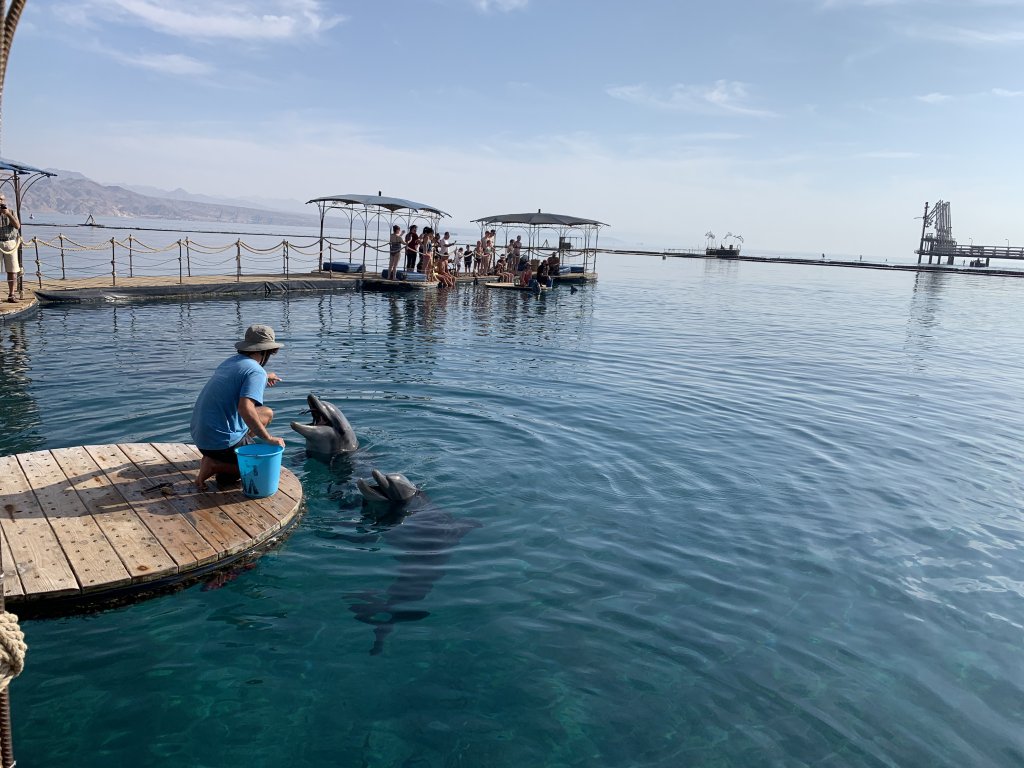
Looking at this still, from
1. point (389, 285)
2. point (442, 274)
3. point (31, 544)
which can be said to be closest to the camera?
point (31, 544)

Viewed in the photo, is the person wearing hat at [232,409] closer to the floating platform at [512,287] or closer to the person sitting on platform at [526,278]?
the floating platform at [512,287]

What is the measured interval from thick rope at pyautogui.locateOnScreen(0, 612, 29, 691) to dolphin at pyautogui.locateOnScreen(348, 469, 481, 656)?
2752mm

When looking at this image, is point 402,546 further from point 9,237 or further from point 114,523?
point 9,237

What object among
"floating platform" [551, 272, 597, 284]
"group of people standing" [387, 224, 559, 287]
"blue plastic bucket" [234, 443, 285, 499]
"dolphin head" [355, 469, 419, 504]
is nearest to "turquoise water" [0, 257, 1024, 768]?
"dolphin head" [355, 469, 419, 504]

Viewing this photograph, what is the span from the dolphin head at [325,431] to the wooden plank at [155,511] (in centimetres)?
204

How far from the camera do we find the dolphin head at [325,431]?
8.41 meters

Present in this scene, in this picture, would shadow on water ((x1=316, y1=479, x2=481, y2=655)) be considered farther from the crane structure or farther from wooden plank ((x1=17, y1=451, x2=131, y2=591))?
the crane structure

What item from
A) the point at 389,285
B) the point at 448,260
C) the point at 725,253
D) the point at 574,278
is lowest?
the point at 389,285

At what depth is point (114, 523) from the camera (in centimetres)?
566

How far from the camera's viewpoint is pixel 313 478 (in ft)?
26.3

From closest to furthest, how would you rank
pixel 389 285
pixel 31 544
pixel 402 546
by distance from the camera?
pixel 31 544 → pixel 402 546 → pixel 389 285

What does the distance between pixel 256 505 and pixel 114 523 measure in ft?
3.72

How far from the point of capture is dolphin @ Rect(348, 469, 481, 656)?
5582 millimetres

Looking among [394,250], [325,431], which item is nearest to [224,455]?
[325,431]
